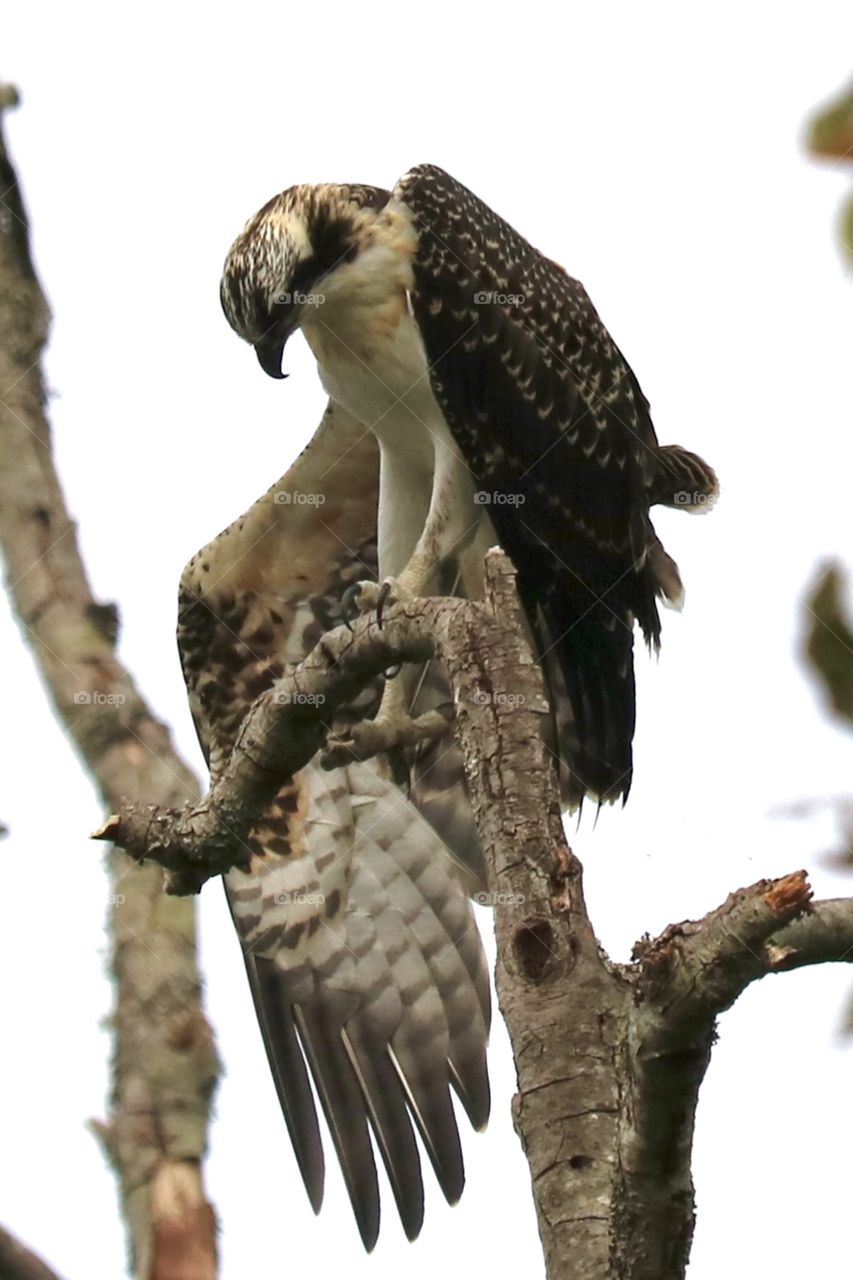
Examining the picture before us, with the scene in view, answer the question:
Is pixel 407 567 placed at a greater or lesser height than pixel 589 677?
greater

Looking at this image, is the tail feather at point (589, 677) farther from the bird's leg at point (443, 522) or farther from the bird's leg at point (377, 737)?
the bird's leg at point (377, 737)

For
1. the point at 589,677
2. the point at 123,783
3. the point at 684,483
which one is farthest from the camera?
the point at 684,483

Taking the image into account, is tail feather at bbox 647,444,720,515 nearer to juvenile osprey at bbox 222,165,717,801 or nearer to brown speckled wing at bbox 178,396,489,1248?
juvenile osprey at bbox 222,165,717,801

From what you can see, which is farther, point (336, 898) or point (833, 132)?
point (336, 898)

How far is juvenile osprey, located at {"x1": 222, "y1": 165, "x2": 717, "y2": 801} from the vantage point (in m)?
6.21

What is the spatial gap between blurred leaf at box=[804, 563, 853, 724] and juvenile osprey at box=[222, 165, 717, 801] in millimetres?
4234

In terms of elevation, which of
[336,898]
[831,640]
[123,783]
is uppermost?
[336,898]

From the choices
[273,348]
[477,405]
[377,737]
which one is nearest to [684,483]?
[477,405]

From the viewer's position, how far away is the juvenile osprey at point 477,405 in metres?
6.21

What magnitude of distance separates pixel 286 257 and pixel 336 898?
244 cm

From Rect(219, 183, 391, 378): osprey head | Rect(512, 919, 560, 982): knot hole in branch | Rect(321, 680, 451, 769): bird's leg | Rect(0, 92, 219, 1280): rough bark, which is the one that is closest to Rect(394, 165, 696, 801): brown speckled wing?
Rect(219, 183, 391, 378): osprey head

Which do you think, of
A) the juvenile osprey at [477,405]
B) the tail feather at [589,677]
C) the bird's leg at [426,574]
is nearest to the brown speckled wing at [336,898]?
the juvenile osprey at [477,405]

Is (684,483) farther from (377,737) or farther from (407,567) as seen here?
(377,737)

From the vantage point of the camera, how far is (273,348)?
236 inches
